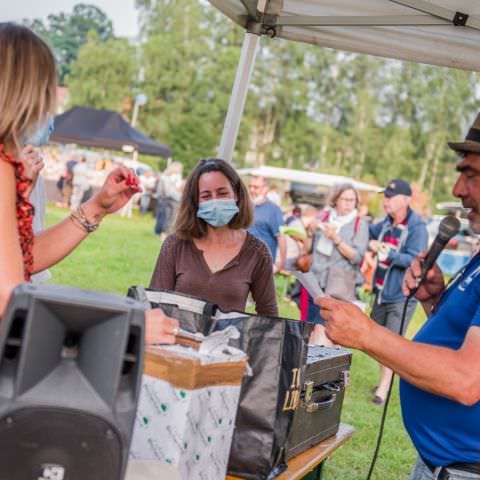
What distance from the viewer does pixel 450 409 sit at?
225 cm

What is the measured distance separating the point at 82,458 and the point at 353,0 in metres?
2.82

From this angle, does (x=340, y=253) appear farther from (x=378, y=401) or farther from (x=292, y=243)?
(x=292, y=243)

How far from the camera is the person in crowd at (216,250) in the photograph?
349cm

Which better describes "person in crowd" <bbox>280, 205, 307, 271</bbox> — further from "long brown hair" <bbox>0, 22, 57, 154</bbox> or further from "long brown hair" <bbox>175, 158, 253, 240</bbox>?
"long brown hair" <bbox>0, 22, 57, 154</bbox>

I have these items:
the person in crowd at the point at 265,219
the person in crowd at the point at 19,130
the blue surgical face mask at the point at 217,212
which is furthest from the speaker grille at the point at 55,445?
the person in crowd at the point at 265,219

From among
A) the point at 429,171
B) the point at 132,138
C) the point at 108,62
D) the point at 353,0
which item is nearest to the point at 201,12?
the point at 108,62

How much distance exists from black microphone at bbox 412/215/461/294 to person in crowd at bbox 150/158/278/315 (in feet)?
3.33

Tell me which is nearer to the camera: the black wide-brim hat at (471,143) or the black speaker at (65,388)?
the black speaker at (65,388)

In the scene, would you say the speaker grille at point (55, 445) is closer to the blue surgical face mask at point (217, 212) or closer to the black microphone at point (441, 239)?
the black microphone at point (441, 239)

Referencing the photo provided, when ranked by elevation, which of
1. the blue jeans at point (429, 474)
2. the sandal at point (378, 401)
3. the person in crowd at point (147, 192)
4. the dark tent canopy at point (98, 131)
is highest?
the blue jeans at point (429, 474)

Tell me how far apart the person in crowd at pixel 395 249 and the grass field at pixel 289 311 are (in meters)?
0.75

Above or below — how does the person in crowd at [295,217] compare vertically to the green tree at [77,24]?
below

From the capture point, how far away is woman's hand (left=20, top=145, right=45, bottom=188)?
176cm

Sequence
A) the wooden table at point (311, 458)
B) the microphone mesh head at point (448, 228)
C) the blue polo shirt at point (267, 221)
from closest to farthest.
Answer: the wooden table at point (311, 458) < the microphone mesh head at point (448, 228) < the blue polo shirt at point (267, 221)
